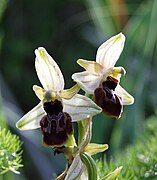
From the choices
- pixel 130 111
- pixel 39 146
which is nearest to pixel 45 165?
pixel 39 146

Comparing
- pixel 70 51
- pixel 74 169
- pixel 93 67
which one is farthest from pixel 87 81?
pixel 70 51

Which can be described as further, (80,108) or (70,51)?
(70,51)

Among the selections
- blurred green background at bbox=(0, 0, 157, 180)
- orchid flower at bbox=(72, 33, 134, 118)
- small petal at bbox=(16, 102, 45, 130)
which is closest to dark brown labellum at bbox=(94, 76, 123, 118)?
orchid flower at bbox=(72, 33, 134, 118)

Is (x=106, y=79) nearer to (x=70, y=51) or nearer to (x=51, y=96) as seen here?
(x=51, y=96)

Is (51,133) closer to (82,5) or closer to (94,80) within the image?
(94,80)

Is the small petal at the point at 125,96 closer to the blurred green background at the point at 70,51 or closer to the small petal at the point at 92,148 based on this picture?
the small petal at the point at 92,148

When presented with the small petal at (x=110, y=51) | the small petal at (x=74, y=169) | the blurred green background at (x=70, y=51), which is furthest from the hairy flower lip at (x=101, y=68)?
the blurred green background at (x=70, y=51)
